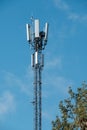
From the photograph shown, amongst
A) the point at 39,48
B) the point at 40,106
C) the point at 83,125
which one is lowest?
the point at 83,125

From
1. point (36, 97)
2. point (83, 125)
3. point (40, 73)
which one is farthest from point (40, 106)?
point (83, 125)

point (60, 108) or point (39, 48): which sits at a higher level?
point (39, 48)

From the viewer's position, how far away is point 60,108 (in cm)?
2480

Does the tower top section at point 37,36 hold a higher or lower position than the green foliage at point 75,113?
higher

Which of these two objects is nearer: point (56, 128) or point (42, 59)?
point (56, 128)

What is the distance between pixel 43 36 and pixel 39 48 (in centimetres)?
91

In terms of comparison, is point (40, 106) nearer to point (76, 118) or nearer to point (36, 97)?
point (36, 97)

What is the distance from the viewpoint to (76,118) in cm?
2380

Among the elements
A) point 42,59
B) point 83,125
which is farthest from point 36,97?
point 83,125

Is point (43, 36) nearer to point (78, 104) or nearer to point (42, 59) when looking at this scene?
point (42, 59)

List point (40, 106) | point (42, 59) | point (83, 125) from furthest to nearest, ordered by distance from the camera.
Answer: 1. point (42, 59)
2. point (40, 106)
3. point (83, 125)

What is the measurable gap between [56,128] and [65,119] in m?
0.77

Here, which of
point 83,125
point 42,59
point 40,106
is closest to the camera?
point 83,125

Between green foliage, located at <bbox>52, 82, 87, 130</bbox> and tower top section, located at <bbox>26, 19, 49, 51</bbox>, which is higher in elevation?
tower top section, located at <bbox>26, 19, 49, 51</bbox>
